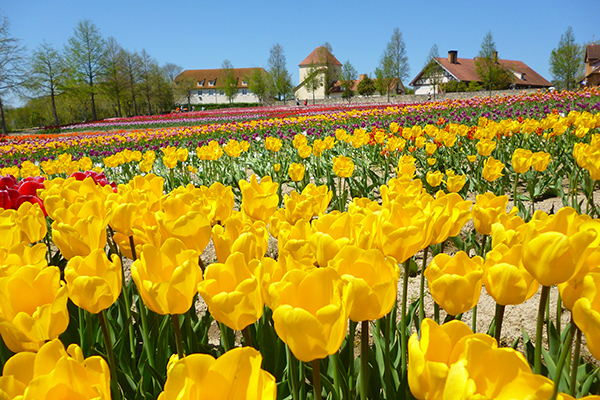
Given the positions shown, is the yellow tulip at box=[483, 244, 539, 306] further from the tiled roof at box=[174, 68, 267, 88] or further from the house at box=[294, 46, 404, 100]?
the tiled roof at box=[174, 68, 267, 88]

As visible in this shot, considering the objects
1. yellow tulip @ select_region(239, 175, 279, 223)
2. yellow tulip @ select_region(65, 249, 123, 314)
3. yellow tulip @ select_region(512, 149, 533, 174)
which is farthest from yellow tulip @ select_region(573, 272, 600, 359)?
yellow tulip @ select_region(512, 149, 533, 174)

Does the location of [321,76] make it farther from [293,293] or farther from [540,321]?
[293,293]

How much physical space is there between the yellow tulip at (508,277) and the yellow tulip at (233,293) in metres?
0.49

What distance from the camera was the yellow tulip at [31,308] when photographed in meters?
0.84

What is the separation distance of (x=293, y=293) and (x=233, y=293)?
146 mm

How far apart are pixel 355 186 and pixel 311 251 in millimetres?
3315

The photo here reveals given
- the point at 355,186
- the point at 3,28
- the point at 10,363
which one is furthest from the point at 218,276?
the point at 3,28

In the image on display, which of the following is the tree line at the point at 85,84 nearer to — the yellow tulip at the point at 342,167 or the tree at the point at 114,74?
the tree at the point at 114,74

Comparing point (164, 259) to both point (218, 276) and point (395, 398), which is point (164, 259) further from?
point (395, 398)

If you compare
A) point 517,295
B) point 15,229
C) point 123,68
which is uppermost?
point 123,68

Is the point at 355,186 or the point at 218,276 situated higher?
the point at 218,276

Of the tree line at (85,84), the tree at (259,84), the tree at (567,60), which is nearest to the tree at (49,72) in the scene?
the tree line at (85,84)

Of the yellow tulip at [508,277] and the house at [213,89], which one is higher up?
the house at [213,89]

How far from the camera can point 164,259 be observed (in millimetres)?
988
